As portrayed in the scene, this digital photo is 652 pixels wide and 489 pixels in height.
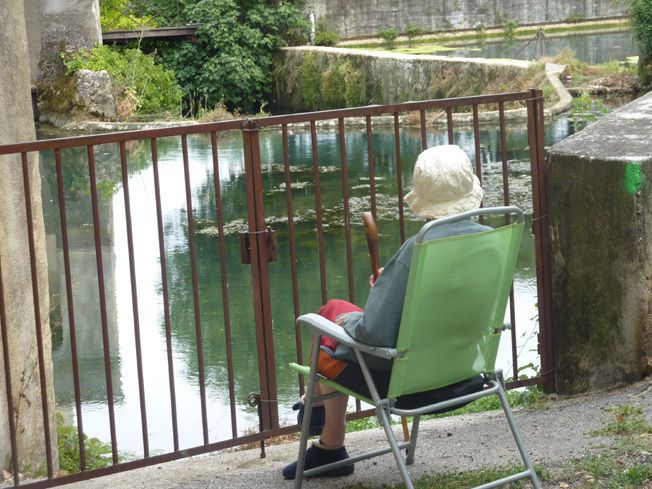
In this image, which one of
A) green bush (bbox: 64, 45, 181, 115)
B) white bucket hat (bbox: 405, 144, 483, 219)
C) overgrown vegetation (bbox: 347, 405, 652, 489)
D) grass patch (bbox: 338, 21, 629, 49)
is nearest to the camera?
white bucket hat (bbox: 405, 144, 483, 219)

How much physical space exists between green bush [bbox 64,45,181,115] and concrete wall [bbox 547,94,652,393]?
2333cm

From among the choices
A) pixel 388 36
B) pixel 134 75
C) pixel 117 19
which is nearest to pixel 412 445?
pixel 134 75

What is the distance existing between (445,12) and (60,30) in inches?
788

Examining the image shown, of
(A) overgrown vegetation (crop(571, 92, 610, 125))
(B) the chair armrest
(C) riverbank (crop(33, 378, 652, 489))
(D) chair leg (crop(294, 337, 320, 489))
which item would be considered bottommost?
(C) riverbank (crop(33, 378, 652, 489))

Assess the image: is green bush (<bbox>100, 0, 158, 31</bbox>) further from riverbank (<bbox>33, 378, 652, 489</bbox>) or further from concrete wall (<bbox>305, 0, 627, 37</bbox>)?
riverbank (<bbox>33, 378, 652, 489</bbox>)

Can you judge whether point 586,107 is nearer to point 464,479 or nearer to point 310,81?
point 464,479

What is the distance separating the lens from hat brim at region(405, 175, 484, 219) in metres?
3.35

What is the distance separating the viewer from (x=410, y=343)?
3.17 metres

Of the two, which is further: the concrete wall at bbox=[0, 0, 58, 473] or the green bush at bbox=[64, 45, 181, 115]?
the green bush at bbox=[64, 45, 181, 115]

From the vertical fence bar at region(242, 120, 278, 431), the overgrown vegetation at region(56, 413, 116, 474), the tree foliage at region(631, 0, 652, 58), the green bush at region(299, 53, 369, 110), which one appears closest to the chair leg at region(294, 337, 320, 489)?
the vertical fence bar at region(242, 120, 278, 431)

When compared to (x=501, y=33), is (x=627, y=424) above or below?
below

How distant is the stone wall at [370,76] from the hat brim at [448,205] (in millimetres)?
21195

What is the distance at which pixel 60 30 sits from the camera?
2800cm

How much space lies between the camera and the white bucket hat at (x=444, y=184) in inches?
130
